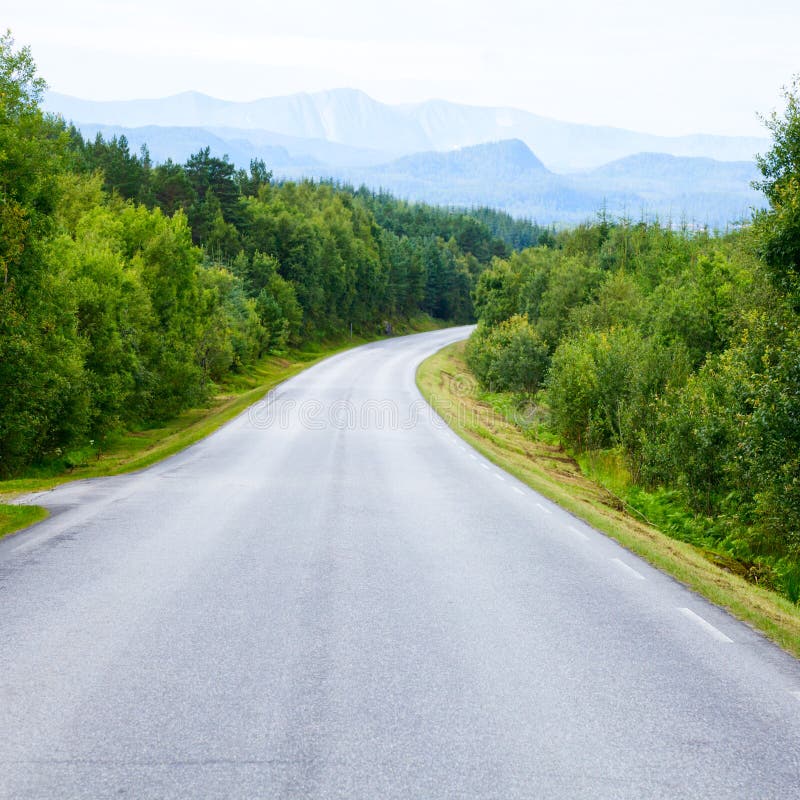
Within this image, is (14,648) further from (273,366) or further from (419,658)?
(273,366)

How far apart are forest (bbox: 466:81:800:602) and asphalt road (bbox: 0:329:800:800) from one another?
5185mm

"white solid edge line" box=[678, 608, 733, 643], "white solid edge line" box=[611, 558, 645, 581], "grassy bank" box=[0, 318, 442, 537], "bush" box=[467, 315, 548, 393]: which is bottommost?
"grassy bank" box=[0, 318, 442, 537]

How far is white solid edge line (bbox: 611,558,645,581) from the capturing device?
375 inches

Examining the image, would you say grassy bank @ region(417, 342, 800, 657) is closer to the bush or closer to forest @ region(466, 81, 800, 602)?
forest @ region(466, 81, 800, 602)

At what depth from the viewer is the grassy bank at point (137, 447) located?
14.6 meters

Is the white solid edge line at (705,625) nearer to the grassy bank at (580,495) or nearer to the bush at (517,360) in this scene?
the grassy bank at (580,495)

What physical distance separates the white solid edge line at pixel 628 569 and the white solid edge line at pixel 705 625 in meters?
1.38

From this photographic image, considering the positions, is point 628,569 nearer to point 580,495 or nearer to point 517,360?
point 580,495

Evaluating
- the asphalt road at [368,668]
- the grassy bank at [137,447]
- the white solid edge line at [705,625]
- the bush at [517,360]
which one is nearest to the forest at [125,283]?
the grassy bank at [137,447]

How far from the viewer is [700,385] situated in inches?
868

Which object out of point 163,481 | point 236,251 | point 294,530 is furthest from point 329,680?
point 236,251

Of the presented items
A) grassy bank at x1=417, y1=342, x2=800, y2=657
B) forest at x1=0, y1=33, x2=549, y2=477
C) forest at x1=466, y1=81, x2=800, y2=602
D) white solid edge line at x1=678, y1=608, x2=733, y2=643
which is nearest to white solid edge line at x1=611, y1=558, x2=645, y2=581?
grassy bank at x1=417, y1=342, x2=800, y2=657

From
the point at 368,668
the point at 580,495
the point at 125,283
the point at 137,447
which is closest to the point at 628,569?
the point at 368,668

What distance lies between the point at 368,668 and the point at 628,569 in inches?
198
